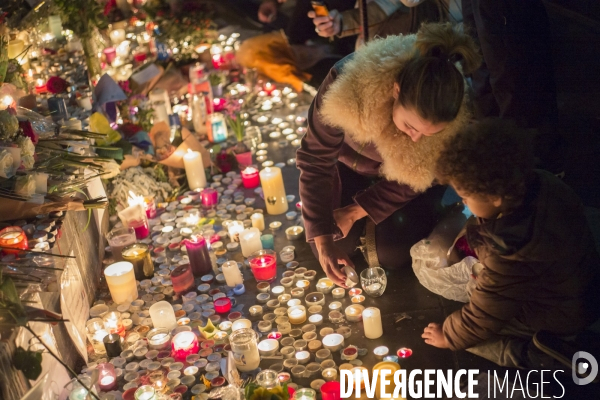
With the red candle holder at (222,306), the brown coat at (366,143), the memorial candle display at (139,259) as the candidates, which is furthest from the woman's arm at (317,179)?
the memorial candle display at (139,259)

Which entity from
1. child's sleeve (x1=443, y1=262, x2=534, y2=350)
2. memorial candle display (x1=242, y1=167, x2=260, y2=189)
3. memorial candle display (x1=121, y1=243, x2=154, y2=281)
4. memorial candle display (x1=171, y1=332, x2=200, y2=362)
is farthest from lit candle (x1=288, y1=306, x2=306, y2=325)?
memorial candle display (x1=242, y1=167, x2=260, y2=189)

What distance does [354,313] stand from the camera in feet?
8.90

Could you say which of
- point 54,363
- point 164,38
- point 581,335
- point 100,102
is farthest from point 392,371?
point 164,38

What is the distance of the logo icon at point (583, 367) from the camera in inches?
87.2

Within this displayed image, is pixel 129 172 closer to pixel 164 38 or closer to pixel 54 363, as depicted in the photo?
pixel 54 363

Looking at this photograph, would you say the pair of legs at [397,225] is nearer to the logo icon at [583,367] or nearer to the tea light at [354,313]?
the tea light at [354,313]

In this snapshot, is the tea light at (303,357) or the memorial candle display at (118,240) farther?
the memorial candle display at (118,240)

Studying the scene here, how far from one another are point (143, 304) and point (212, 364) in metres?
0.56

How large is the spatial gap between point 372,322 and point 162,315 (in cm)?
84

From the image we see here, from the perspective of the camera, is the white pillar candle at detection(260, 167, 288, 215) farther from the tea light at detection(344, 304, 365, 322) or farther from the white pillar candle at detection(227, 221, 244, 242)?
the tea light at detection(344, 304, 365, 322)

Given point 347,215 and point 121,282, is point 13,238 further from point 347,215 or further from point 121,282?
point 347,215

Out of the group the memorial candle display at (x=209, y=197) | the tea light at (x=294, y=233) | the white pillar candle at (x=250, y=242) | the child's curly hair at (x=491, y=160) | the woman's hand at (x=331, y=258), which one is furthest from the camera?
the memorial candle display at (x=209, y=197)

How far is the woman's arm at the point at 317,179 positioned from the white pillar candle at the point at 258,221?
24.9 inches

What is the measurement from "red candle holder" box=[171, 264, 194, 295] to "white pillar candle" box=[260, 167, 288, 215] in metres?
0.70
